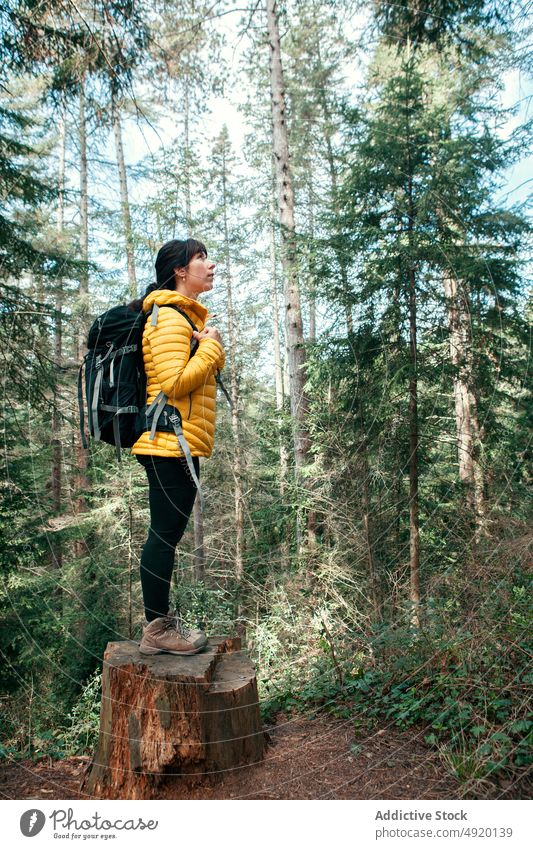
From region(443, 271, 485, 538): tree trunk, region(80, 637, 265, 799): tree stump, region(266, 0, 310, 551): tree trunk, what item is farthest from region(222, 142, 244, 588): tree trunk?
region(80, 637, 265, 799): tree stump

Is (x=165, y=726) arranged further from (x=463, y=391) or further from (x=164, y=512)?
(x=463, y=391)

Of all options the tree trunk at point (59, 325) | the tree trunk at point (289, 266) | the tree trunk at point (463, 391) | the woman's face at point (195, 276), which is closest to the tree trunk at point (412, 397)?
the tree trunk at point (463, 391)

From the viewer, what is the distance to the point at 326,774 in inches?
88.5

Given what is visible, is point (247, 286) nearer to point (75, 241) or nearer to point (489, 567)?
point (75, 241)

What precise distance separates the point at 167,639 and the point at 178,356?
1.31 metres

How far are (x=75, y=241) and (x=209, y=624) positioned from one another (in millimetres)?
2849

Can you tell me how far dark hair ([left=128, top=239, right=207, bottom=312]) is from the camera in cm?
234

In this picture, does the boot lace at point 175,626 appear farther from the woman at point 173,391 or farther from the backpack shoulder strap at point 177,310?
the backpack shoulder strap at point 177,310

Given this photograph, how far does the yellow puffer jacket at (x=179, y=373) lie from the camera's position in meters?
2.16

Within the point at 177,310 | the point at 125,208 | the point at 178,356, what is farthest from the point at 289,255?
the point at 178,356

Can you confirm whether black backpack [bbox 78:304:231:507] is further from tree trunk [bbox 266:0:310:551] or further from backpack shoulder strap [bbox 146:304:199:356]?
tree trunk [bbox 266:0:310:551]

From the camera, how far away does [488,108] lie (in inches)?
111

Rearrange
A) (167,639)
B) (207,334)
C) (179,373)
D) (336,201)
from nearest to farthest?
(179,373) < (207,334) < (167,639) < (336,201)

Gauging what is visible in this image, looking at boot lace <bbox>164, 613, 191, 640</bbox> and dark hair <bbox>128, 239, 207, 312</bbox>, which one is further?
boot lace <bbox>164, 613, 191, 640</bbox>
